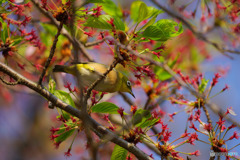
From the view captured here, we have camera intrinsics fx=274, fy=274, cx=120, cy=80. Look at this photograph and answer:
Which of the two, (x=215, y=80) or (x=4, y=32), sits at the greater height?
(x=215, y=80)

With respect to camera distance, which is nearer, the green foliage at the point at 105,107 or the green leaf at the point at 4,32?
the green foliage at the point at 105,107

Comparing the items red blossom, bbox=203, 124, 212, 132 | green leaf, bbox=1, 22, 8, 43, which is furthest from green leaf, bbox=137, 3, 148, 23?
green leaf, bbox=1, 22, 8, 43

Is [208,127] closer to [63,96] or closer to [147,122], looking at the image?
[147,122]

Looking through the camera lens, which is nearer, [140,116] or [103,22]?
[103,22]

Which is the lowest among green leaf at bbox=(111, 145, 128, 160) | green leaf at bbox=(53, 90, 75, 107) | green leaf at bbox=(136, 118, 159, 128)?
green leaf at bbox=(53, 90, 75, 107)

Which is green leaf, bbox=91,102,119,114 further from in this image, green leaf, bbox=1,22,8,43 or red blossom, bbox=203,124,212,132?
green leaf, bbox=1,22,8,43

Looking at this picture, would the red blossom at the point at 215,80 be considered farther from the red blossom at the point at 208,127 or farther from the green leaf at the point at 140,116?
the green leaf at the point at 140,116

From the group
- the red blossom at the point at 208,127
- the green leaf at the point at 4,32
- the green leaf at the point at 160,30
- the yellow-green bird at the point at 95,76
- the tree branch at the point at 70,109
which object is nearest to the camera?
the green leaf at the point at 160,30

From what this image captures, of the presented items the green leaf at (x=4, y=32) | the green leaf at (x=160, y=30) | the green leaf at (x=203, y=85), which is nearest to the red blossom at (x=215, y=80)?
the green leaf at (x=203, y=85)

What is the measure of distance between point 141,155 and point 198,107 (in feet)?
3.78

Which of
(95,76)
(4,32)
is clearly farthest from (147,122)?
(4,32)

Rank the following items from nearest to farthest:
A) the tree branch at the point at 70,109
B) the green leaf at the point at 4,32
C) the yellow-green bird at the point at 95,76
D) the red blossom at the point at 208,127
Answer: the tree branch at the point at 70,109 → the red blossom at the point at 208,127 → the green leaf at the point at 4,32 → the yellow-green bird at the point at 95,76

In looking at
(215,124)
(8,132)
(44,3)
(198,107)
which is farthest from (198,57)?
(8,132)

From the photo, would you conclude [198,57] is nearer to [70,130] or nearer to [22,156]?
[70,130]
